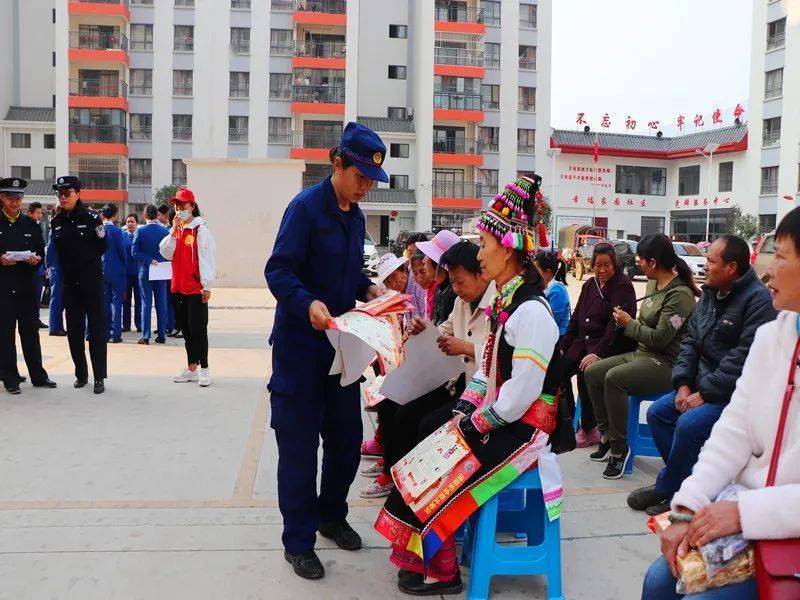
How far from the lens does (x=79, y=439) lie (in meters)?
5.41

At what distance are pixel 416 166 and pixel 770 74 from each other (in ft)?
63.1

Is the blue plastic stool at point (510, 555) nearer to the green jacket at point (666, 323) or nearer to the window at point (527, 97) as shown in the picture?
the green jacket at point (666, 323)

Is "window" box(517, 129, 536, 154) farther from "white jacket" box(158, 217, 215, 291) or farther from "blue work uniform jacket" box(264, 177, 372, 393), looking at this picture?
"blue work uniform jacket" box(264, 177, 372, 393)

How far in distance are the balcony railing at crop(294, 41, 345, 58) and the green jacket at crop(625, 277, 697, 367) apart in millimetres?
39278

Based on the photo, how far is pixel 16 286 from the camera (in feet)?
22.6

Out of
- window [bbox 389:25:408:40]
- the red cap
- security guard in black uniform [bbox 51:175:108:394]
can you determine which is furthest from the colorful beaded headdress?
window [bbox 389:25:408:40]

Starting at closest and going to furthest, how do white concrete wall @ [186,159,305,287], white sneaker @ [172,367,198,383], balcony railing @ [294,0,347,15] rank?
white sneaker @ [172,367,198,383], white concrete wall @ [186,159,305,287], balcony railing @ [294,0,347,15]

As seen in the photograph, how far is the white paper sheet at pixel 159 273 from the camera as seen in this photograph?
9.79 meters

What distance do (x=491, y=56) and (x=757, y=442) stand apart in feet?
148

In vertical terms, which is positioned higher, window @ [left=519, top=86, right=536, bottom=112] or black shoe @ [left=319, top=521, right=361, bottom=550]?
window @ [left=519, top=86, right=536, bottom=112]

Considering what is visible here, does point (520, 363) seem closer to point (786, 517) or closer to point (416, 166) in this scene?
point (786, 517)

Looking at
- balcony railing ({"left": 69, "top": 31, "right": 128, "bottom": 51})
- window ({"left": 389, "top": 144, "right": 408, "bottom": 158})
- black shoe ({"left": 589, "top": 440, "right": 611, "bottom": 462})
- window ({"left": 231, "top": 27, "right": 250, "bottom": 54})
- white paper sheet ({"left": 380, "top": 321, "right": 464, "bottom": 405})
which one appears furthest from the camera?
window ({"left": 389, "top": 144, "right": 408, "bottom": 158})

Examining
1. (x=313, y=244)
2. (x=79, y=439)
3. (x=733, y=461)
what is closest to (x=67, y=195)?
(x=79, y=439)

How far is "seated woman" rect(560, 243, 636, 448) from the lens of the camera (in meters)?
5.19
